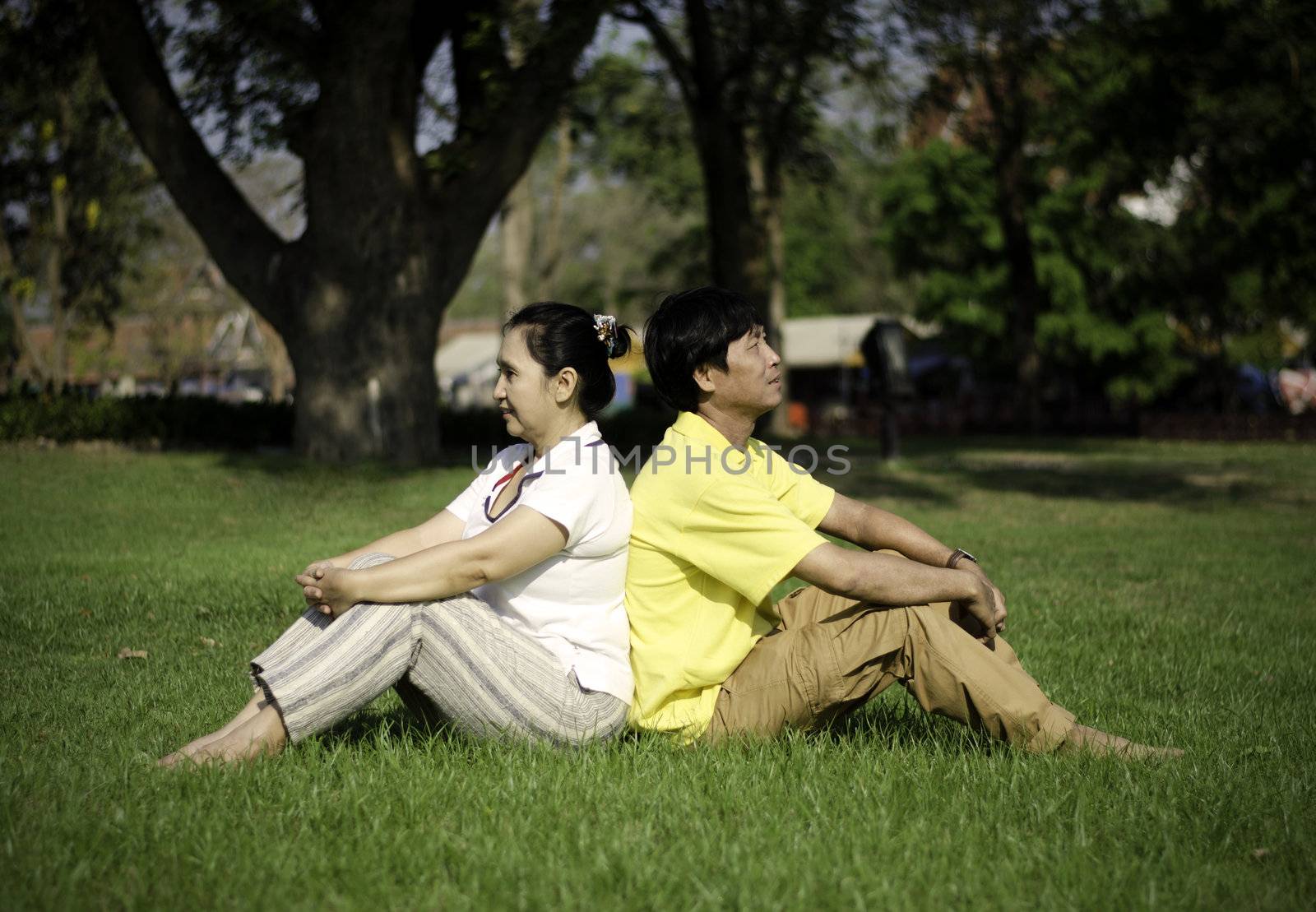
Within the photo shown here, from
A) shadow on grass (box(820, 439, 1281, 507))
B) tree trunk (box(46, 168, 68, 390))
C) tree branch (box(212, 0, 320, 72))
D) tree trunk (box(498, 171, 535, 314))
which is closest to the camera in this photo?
tree branch (box(212, 0, 320, 72))

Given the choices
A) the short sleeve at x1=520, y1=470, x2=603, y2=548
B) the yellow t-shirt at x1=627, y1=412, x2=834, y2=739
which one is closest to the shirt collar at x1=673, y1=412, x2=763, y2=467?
the yellow t-shirt at x1=627, y1=412, x2=834, y2=739

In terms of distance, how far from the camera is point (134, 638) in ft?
20.9

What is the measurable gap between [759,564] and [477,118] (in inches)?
476

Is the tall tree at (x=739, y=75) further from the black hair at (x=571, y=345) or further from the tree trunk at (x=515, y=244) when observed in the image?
the black hair at (x=571, y=345)

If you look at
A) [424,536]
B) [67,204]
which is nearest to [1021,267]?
[67,204]

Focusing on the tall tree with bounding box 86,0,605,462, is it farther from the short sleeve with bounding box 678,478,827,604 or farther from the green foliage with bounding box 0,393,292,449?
the short sleeve with bounding box 678,478,827,604

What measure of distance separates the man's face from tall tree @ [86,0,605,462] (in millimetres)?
11176

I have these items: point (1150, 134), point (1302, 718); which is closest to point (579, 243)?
point (1150, 134)

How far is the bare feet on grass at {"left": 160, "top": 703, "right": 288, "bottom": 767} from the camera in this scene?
3.66m

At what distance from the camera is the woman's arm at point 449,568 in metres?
3.54

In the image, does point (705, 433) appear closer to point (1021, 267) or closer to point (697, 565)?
point (697, 565)

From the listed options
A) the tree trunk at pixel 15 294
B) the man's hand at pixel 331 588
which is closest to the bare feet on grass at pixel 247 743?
the man's hand at pixel 331 588

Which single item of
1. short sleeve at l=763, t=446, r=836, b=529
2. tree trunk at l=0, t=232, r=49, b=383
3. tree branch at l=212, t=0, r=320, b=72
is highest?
tree branch at l=212, t=0, r=320, b=72

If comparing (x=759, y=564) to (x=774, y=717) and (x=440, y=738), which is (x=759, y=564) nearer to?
Answer: (x=774, y=717)
